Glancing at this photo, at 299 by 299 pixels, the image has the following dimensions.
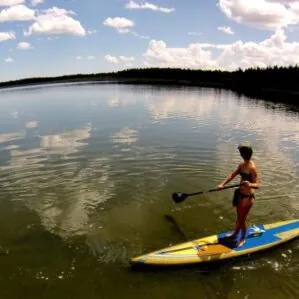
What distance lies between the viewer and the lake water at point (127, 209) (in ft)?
30.6

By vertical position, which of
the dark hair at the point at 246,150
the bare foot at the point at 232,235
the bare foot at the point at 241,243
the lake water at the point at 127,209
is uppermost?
the dark hair at the point at 246,150

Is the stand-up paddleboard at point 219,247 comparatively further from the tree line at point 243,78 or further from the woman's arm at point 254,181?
the tree line at point 243,78

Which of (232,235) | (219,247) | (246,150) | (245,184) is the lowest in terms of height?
(219,247)

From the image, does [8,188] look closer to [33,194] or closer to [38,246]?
[33,194]

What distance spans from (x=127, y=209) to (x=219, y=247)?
4612mm

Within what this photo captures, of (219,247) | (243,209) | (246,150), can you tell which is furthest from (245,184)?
(219,247)

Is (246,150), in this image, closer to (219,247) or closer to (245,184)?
(245,184)

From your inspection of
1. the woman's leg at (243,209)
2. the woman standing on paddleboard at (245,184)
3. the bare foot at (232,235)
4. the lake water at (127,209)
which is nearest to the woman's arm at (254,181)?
the woman standing on paddleboard at (245,184)

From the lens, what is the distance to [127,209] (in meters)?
13.8

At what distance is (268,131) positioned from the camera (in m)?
29.5

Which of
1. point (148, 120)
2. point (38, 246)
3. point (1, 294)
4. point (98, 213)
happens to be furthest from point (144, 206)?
point (148, 120)

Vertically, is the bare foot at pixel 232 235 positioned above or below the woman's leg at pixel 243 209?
below

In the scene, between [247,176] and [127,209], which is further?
[127,209]

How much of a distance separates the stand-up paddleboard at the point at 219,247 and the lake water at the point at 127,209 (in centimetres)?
29
